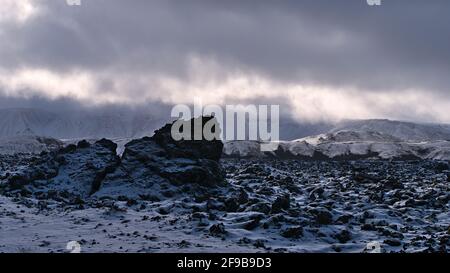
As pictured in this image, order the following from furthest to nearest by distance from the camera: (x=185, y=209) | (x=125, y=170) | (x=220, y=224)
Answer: (x=125, y=170), (x=185, y=209), (x=220, y=224)

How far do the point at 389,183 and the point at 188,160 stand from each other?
71.4 feet

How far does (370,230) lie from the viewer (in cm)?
2842

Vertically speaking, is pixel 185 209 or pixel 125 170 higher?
pixel 125 170

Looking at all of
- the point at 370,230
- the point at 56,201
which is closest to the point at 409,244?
the point at 370,230

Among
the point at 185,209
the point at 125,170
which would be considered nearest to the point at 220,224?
the point at 185,209

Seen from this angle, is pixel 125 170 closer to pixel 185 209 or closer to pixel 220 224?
pixel 185 209

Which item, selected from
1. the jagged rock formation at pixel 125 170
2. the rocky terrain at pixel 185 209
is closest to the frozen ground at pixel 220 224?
the rocky terrain at pixel 185 209

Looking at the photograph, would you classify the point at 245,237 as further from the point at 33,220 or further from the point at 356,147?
the point at 356,147

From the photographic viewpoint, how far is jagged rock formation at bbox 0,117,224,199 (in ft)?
132

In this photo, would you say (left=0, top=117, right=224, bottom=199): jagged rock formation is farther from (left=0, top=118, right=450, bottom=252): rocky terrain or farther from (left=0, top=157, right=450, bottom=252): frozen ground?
(left=0, top=157, right=450, bottom=252): frozen ground

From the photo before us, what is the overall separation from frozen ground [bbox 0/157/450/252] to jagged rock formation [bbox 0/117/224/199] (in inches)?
79.3

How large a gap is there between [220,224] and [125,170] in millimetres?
18776

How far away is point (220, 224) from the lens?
2666 centimetres
